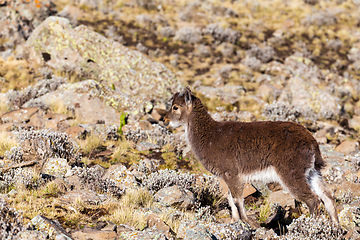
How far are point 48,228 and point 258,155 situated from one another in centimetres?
391

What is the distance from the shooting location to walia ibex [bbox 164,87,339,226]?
5.93 m

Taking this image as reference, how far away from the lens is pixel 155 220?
17.8 feet

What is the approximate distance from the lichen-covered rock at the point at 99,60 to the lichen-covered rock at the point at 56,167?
6350mm

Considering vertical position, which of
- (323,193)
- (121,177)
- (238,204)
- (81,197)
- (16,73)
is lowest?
(16,73)

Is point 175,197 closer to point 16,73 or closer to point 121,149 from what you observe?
point 121,149

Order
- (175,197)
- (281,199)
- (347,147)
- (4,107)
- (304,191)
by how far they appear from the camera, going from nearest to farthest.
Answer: (304,191), (175,197), (281,199), (347,147), (4,107)

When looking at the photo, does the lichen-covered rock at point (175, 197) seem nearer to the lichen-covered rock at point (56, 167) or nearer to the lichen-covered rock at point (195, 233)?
the lichen-covered rock at point (195, 233)

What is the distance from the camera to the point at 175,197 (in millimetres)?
6676

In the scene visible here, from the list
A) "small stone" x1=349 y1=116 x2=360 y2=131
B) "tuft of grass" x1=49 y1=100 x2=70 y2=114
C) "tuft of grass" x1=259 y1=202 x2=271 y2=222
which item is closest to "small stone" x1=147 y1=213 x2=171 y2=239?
"tuft of grass" x1=259 y1=202 x2=271 y2=222

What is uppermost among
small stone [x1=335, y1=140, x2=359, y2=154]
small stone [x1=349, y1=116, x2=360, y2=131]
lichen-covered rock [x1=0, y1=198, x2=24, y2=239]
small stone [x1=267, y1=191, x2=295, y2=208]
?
lichen-covered rock [x1=0, y1=198, x2=24, y2=239]

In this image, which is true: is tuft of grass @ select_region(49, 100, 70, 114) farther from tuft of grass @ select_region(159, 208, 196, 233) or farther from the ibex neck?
tuft of grass @ select_region(159, 208, 196, 233)

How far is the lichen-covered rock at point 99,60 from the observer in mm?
14414

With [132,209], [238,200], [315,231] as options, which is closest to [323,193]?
[315,231]

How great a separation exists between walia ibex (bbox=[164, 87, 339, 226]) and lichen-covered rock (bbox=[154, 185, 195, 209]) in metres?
0.80
